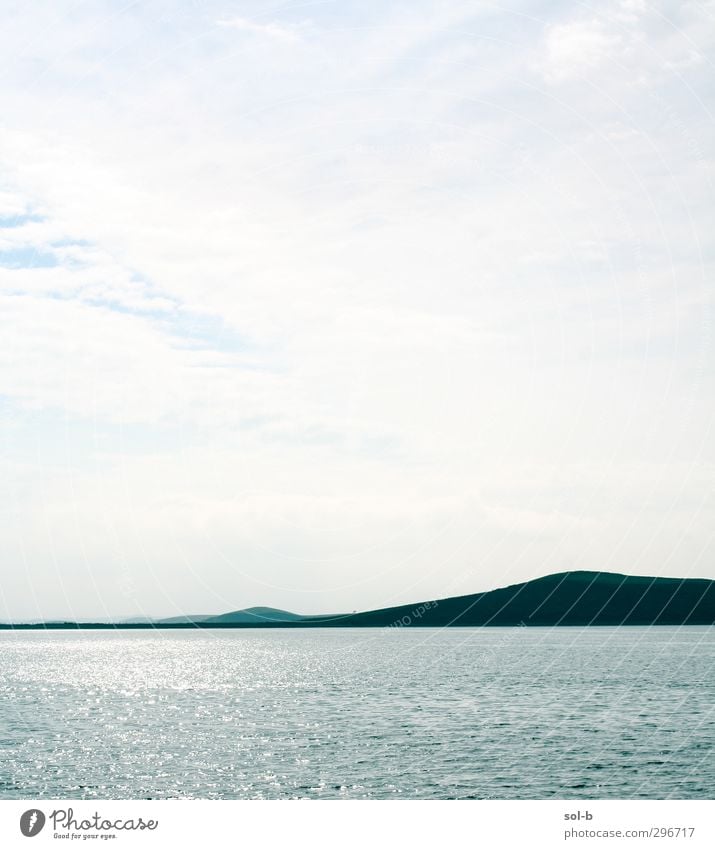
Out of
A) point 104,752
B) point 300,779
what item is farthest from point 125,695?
point 300,779

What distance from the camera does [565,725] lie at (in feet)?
310

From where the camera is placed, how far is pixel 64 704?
410ft

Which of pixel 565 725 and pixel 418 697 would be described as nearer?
pixel 565 725

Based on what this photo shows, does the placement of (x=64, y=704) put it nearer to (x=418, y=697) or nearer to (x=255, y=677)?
(x=418, y=697)

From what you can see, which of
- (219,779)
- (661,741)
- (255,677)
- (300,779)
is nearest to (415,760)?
(300,779)

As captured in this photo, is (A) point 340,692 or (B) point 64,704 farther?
(A) point 340,692

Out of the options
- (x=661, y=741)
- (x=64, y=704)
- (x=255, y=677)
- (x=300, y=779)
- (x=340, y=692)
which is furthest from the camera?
(x=255, y=677)

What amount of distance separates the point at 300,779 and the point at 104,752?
22.7 m

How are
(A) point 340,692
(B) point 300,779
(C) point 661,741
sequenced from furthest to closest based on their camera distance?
(A) point 340,692 → (C) point 661,741 → (B) point 300,779
